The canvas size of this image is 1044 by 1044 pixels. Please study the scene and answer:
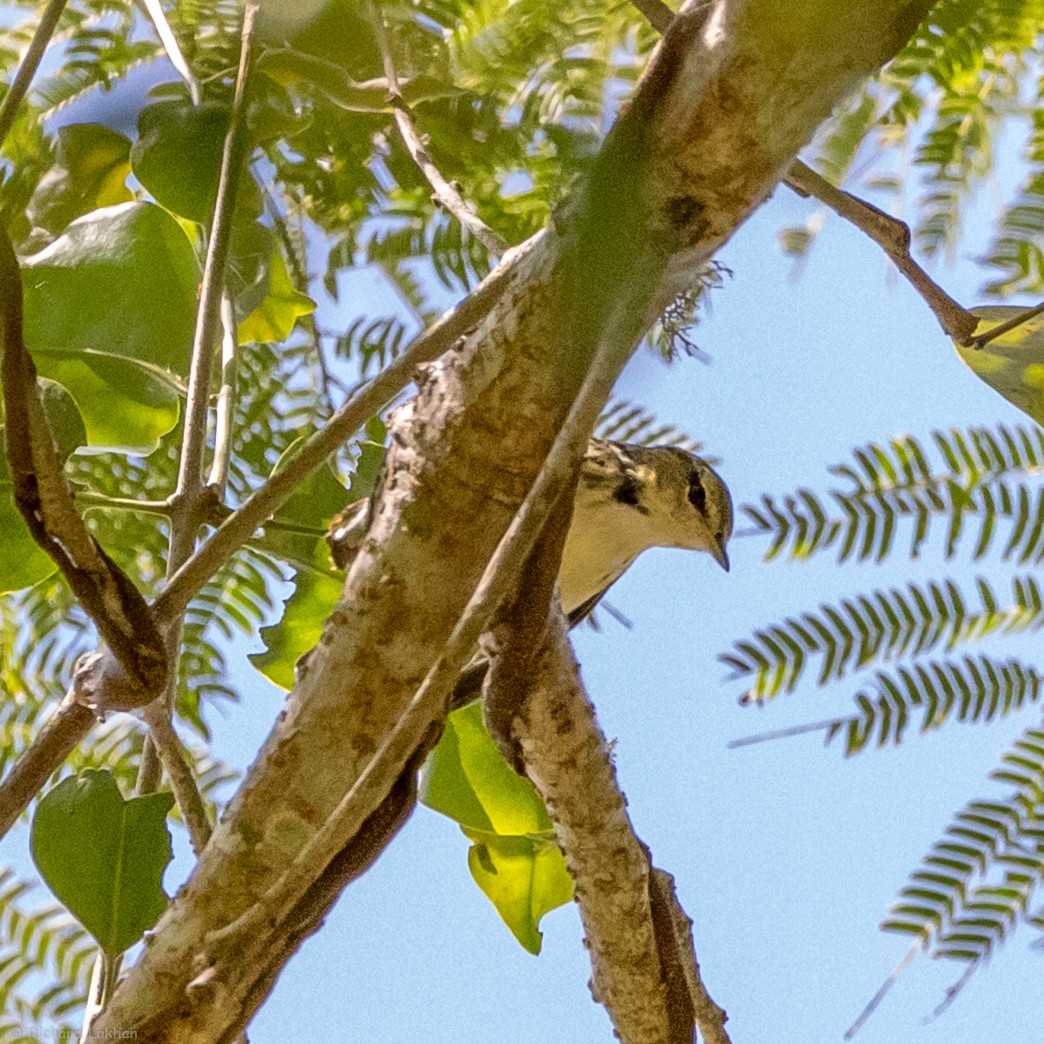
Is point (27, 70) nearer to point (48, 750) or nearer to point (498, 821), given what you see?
point (48, 750)

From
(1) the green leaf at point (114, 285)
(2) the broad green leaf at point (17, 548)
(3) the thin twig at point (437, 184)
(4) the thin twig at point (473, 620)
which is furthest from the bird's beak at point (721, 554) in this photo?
(4) the thin twig at point (473, 620)

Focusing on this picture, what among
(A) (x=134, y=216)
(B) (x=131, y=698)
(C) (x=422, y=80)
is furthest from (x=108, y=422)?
(C) (x=422, y=80)

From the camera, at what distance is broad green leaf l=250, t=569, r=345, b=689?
4.48 feet

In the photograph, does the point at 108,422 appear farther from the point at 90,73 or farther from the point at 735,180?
the point at 735,180

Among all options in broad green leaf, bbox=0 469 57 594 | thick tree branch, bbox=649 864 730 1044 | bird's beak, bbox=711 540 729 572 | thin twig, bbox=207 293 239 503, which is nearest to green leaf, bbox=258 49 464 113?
thin twig, bbox=207 293 239 503

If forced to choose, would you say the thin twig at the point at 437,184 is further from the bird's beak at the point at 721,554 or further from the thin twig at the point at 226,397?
the bird's beak at the point at 721,554

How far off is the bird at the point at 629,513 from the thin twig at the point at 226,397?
0.90m

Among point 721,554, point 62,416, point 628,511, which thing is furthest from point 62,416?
point 721,554

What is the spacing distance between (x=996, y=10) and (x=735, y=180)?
1.69ft

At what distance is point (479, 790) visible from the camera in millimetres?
1385

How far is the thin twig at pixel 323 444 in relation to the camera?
103 centimetres

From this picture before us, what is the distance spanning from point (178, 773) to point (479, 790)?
1.15ft

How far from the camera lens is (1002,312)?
1.12 metres

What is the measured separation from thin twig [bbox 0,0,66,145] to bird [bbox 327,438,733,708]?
1.40 m
